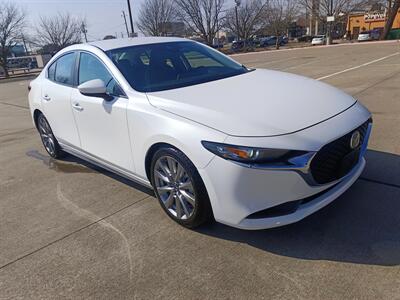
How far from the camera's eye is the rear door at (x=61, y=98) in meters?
3.99

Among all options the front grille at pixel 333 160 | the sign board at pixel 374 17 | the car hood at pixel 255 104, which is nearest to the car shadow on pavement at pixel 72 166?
the car hood at pixel 255 104

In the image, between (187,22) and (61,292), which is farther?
(187,22)

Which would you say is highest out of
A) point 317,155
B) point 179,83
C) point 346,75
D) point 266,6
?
point 266,6

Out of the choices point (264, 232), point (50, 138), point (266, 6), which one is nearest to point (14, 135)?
point (50, 138)

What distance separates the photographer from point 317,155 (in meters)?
2.35

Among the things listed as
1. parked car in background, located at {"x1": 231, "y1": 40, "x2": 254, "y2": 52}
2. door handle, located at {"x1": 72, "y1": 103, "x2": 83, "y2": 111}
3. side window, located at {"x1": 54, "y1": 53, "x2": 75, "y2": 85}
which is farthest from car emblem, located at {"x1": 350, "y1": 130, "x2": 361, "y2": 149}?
parked car in background, located at {"x1": 231, "y1": 40, "x2": 254, "y2": 52}

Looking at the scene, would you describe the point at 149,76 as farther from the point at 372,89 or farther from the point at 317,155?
the point at 372,89

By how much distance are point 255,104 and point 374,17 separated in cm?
6419

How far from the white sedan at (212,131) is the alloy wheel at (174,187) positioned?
1 cm

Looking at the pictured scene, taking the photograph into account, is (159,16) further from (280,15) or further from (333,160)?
(333,160)

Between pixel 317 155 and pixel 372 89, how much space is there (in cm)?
676

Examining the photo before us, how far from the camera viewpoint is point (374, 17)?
5622 centimetres

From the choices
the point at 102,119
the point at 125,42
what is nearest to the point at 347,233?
the point at 102,119

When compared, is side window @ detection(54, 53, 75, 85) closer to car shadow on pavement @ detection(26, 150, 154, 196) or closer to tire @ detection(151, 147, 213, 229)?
car shadow on pavement @ detection(26, 150, 154, 196)
